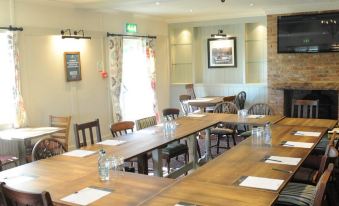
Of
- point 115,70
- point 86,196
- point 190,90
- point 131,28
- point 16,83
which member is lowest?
point 86,196

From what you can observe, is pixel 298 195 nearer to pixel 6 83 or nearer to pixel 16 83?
pixel 16 83

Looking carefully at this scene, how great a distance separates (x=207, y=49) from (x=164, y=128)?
5373 mm

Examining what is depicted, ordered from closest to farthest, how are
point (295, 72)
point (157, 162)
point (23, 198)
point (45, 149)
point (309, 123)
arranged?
point (23, 198) < point (45, 149) < point (157, 162) < point (309, 123) < point (295, 72)

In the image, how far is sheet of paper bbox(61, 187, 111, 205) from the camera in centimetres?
234

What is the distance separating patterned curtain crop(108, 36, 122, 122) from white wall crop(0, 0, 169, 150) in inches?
4.6

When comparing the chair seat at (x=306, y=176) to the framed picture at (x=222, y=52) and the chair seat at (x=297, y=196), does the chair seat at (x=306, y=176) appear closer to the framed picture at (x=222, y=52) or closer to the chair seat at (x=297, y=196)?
the chair seat at (x=297, y=196)

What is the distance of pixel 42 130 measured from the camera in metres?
5.30

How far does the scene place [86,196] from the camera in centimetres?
242

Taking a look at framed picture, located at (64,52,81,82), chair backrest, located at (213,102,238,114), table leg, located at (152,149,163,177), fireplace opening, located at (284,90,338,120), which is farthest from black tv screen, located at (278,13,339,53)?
table leg, located at (152,149,163,177)

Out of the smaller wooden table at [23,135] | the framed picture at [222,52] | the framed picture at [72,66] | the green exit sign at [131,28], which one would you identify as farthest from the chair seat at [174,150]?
the framed picture at [222,52]

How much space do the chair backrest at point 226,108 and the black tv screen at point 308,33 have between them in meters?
2.19

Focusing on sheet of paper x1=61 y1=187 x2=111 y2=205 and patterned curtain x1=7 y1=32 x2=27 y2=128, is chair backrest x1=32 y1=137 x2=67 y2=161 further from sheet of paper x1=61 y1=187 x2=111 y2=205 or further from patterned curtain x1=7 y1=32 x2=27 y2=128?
patterned curtain x1=7 y1=32 x2=27 y2=128

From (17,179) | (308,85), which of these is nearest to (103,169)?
(17,179)

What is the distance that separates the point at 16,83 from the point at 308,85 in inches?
211
